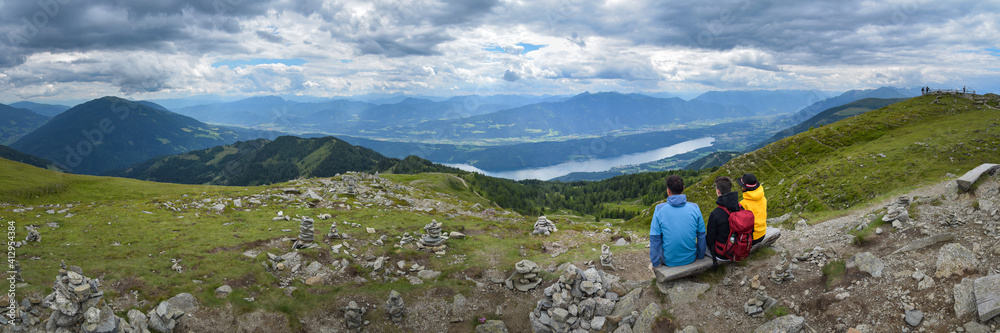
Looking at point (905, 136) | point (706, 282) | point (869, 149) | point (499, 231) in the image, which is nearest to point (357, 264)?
point (499, 231)

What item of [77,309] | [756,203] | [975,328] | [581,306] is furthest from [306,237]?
[975,328]

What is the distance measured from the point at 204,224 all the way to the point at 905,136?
2780 inches

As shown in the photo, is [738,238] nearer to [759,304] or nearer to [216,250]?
[759,304]

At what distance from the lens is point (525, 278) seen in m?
17.3

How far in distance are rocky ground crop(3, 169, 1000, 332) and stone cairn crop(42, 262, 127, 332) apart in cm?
9

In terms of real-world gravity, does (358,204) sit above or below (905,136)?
below

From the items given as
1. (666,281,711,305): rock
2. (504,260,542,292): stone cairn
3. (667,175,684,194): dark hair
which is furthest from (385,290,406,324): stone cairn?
(667,175,684,194): dark hair

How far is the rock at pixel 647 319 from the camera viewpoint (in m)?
11.8

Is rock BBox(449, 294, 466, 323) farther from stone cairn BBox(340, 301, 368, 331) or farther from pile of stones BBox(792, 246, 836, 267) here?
→ pile of stones BBox(792, 246, 836, 267)

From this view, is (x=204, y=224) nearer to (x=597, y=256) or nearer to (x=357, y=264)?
(x=357, y=264)

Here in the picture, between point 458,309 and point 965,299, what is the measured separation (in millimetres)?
14583

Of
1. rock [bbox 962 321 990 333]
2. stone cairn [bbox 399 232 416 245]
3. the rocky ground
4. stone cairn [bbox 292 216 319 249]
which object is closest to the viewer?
rock [bbox 962 321 990 333]

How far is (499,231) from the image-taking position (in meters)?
27.5

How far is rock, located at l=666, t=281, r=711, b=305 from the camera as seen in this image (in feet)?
39.6
